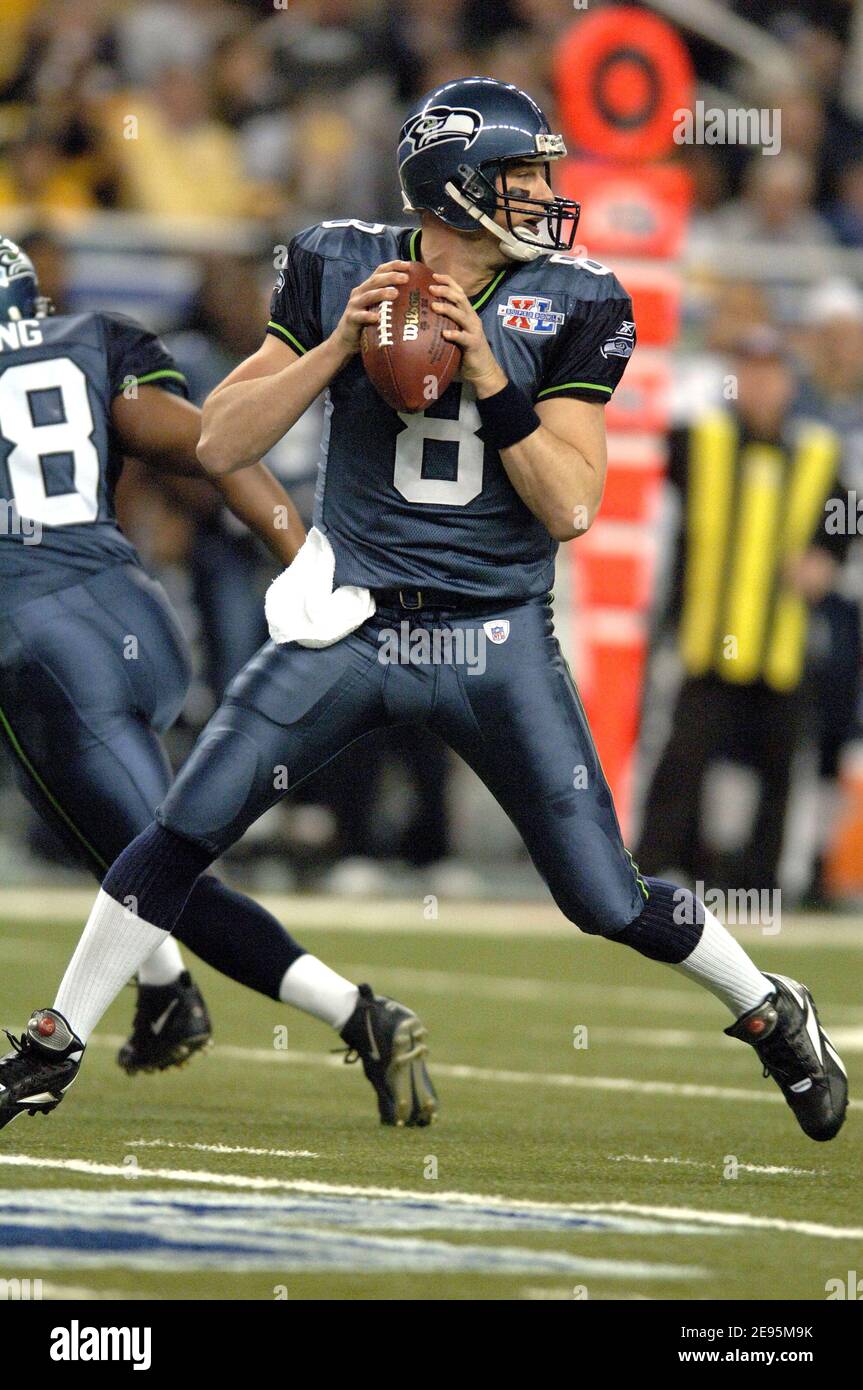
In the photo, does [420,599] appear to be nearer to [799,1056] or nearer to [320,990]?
[320,990]

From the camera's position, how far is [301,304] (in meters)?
4.45

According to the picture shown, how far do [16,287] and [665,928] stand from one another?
6.66 feet

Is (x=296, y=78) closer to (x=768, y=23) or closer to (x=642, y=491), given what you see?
(x=768, y=23)

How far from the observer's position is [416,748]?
10297 mm

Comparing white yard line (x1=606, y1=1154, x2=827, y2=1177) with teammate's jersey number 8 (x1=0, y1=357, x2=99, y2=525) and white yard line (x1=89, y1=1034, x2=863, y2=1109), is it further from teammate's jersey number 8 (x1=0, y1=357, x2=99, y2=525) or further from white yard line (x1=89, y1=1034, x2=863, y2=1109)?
teammate's jersey number 8 (x1=0, y1=357, x2=99, y2=525)

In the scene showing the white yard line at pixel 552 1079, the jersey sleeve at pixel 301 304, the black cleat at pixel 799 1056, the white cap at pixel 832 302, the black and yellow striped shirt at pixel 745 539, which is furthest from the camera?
the white cap at pixel 832 302

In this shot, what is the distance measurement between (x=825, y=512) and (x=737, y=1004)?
508 cm

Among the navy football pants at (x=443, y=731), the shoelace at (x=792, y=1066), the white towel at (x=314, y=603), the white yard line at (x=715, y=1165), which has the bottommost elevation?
the white yard line at (x=715, y=1165)

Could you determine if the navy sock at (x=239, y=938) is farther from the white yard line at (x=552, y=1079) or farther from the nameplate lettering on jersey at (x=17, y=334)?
the nameplate lettering on jersey at (x=17, y=334)

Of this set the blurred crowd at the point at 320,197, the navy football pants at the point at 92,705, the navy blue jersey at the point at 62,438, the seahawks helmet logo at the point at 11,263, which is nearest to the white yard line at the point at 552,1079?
the navy football pants at the point at 92,705

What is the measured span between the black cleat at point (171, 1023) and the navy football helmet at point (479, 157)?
179cm

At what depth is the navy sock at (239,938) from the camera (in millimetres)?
4945

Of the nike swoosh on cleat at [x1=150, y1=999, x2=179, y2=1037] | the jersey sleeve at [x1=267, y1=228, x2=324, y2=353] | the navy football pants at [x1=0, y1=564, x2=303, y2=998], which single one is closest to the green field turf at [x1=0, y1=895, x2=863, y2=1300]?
→ the nike swoosh on cleat at [x1=150, y1=999, x2=179, y2=1037]

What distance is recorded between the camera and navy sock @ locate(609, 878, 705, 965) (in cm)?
445
